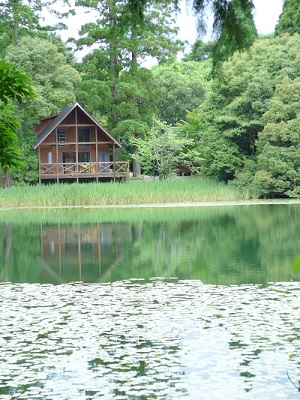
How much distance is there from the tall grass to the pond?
14956 mm

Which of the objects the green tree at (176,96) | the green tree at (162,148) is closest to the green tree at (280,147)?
the green tree at (162,148)

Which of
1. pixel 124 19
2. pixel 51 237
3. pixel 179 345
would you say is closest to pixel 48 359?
pixel 179 345

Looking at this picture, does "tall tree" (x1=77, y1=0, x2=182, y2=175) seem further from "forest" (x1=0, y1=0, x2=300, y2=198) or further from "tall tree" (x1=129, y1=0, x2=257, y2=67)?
"tall tree" (x1=129, y1=0, x2=257, y2=67)

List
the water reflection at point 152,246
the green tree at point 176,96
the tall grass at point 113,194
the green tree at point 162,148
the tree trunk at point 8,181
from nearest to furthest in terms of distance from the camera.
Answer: the water reflection at point 152,246 < the tall grass at point 113,194 < the tree trunk at point 8,181 < the green tree at point 162,148 < the green tree at point 176,96

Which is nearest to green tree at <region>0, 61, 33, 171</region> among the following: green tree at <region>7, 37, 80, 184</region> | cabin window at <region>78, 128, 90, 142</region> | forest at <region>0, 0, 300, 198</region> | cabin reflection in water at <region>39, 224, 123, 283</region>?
cabin reflection in water at <region>39, 224, 123, 283</region>

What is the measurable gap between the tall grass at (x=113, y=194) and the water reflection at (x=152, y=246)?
425 cm

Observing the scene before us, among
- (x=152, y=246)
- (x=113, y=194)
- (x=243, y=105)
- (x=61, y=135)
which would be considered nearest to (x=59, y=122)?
(x=61, y=135)

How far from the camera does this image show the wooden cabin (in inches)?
1847

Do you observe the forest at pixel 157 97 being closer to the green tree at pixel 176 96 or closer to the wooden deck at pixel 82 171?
the wooden deck at pixel 82 171

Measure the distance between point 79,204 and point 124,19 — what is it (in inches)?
1202

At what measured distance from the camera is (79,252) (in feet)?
65.5

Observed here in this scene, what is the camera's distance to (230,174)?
44.6 m

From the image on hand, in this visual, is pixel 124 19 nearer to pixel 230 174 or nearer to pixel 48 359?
pixel 48 359

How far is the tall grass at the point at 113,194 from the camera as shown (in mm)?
37812
